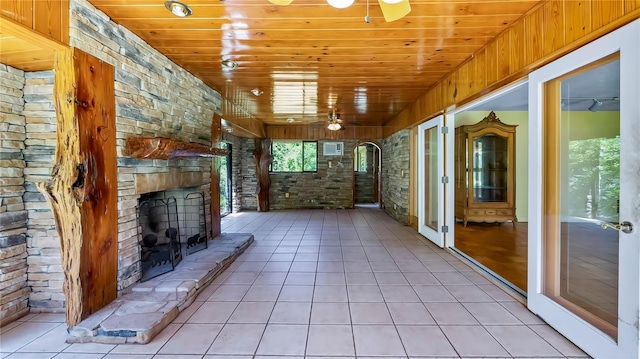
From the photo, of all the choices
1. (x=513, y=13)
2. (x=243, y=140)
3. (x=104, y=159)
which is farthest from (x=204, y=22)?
(x=243, y=140)

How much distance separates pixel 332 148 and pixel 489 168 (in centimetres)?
385

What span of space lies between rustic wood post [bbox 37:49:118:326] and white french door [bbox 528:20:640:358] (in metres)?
3.12

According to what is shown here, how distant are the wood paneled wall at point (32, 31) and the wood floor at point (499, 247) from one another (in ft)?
13.0

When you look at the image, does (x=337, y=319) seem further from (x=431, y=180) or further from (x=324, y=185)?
(x=324, y=185)

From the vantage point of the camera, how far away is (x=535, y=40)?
213 centimetres

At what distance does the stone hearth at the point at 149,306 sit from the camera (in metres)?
1.87

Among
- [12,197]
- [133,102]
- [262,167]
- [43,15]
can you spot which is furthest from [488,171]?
[12,197]

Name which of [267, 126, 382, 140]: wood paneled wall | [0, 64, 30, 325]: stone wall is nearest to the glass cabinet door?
[267, 126, 382, 140]: wood paneled wall

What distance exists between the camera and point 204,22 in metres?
2.28

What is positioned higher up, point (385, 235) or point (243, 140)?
point (243, 140)

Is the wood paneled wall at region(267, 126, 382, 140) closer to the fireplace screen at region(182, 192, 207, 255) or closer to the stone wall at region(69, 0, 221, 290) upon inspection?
the fireplace screen at region(182, 192, 207, 255)

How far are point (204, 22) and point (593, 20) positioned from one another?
2.55 metres

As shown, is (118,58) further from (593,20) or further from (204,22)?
(593,20)

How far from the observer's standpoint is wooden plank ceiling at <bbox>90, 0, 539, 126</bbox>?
2.11 m
